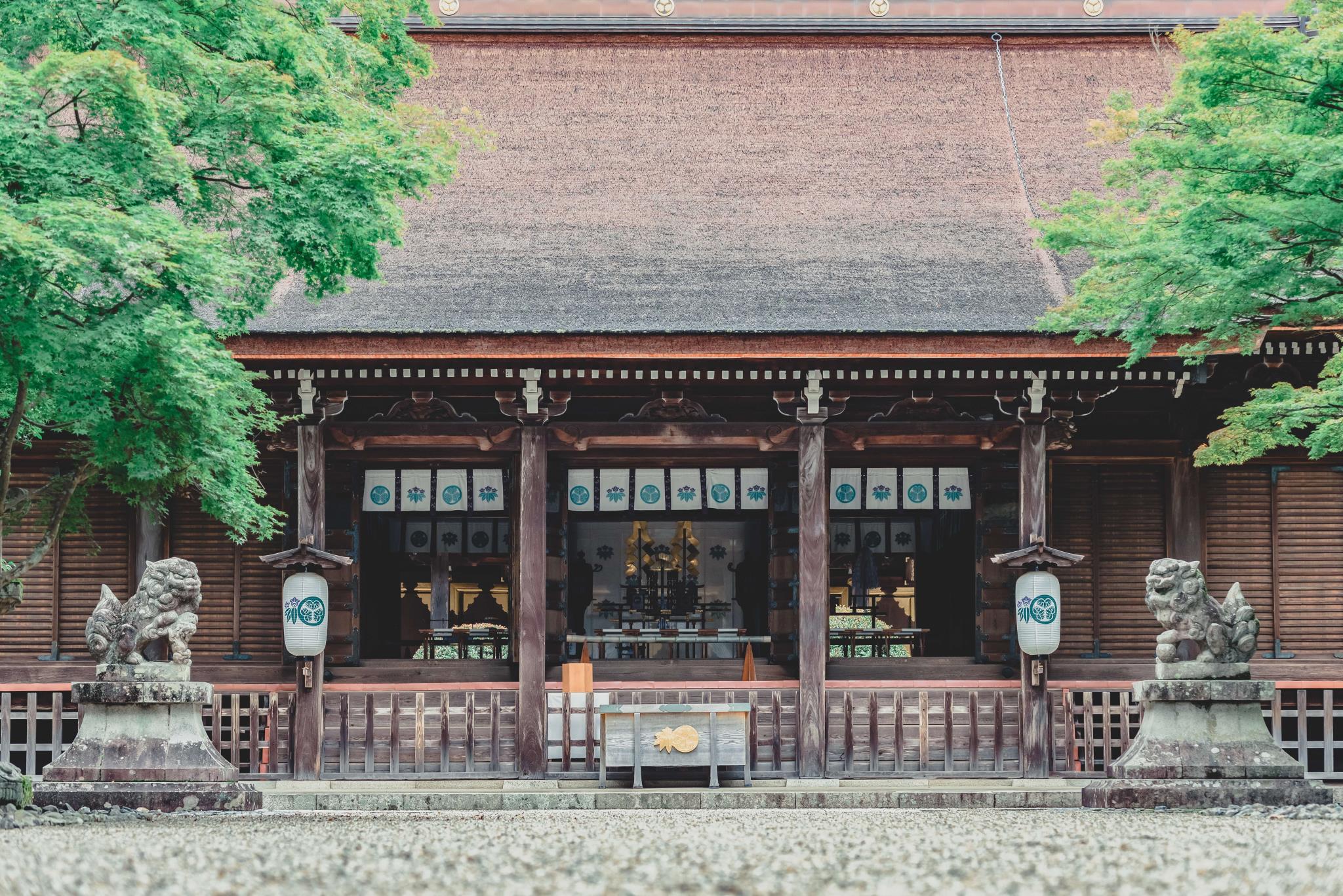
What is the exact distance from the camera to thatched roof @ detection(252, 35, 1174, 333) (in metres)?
14.4

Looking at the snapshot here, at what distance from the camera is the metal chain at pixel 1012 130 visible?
1667 centimetres

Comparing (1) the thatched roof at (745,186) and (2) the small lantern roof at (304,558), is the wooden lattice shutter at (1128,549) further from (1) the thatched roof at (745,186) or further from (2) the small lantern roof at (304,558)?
Answer: (2) the small lantern roof at (304,558)

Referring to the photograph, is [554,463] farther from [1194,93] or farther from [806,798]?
[1194,93]

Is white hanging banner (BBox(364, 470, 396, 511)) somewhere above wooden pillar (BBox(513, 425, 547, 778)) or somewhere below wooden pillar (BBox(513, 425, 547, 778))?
above

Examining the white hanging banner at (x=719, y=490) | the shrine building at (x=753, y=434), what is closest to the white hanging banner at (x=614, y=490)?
the shrine building at (x=753, y=434)

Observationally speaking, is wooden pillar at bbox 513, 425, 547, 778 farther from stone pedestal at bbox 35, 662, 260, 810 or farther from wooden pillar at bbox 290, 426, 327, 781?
stone pedestal at bbox 35, 662, 260, 810

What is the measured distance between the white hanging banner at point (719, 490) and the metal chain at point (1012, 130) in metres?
4.29

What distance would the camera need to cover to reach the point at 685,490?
1645 cm

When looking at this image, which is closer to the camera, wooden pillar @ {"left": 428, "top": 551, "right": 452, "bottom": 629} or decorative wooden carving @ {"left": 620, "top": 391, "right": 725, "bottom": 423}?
decorative wooden carving @ {"left": 620, "top": 391, "right": 725, "bottom": 423}

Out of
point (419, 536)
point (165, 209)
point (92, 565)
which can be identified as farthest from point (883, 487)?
point (165, 209)

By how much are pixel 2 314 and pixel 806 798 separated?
24.0ft

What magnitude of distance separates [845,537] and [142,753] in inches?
405

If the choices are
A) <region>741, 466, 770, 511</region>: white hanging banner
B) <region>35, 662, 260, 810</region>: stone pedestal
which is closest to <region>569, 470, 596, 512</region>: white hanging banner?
<region>741, 466, 770, 511</region>: white hanging banner

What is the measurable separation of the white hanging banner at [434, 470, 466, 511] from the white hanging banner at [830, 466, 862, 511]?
3.98 m
